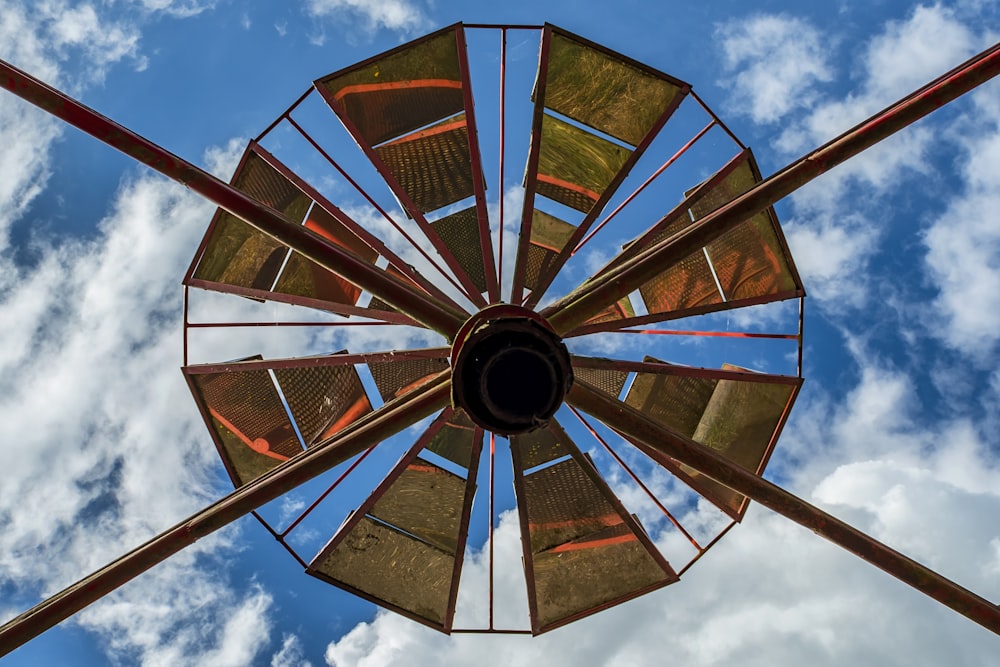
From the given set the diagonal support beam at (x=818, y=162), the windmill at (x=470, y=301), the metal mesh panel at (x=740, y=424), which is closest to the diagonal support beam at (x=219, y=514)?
the diagonal support beam at (x=818, y=162)

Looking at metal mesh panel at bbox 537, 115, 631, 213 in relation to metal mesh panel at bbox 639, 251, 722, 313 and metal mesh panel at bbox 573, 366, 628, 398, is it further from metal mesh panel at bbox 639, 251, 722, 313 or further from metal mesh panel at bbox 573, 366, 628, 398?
metal mesh panel at bbox 573, 366, 628, 398

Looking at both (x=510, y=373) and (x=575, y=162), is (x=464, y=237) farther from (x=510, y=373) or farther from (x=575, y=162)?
(x=510, y=373)

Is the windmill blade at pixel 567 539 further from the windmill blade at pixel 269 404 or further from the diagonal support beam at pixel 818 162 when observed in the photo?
the diagonal support beam at pixel 818 162

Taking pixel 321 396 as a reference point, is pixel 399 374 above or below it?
above

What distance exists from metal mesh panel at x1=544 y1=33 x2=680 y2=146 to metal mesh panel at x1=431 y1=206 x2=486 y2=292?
2.51m

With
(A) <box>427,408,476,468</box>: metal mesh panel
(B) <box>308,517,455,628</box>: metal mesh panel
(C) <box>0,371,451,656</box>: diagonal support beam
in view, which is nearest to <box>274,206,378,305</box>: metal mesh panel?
(A) <box>427,408,476,468</box>: metal mesh panel

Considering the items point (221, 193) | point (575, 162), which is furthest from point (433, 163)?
point (221, 193)

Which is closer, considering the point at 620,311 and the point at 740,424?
the point at 740,424

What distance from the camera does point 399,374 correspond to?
15.2 meters

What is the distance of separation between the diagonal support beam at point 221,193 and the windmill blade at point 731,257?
583 cm

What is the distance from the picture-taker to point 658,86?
12.8 meters

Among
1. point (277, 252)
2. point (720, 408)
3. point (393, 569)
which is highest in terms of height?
point (277, 252)

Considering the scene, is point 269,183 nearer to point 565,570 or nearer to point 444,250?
point 444,250

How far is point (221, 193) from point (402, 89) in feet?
18.1
